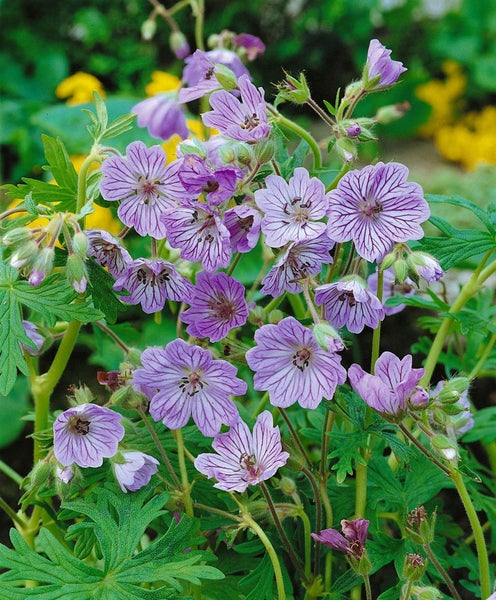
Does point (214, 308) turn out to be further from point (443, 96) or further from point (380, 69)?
point (443, 96)

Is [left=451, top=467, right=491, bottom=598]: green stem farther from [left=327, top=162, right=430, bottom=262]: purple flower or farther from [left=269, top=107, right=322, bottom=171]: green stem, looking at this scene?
[left=269, top=107, right=322, bottom=171]: green stem

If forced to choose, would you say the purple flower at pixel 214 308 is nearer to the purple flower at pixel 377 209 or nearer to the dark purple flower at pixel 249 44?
the purple flower at pixel 377 209

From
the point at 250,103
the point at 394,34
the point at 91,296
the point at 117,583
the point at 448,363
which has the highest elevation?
the point at 250,103

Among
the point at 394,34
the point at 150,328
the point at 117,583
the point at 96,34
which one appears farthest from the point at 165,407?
the point at 394,34

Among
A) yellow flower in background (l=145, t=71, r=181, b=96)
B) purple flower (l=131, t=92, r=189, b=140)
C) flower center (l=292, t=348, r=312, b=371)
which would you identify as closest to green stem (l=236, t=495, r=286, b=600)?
flower center (l=292, t=348, r=312, b=371)

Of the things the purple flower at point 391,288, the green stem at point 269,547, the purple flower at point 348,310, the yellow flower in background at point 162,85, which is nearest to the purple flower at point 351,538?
the green stem at point 269,547

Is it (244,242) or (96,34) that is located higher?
(244,242)

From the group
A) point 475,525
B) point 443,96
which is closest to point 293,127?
point 475,525

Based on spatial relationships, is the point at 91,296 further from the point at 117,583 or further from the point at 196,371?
the point at 117,583
